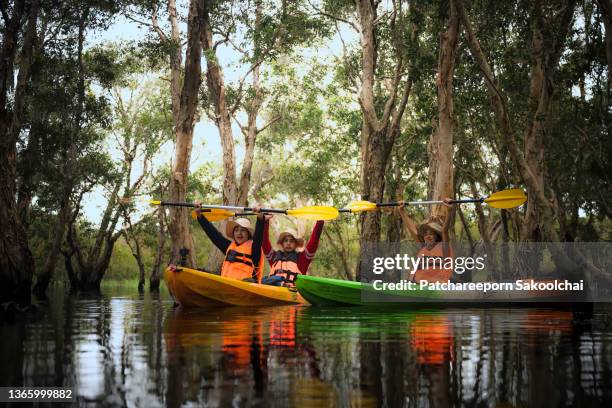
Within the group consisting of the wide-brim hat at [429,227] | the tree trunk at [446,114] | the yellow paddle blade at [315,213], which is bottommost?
the wide-brim hat at [429,227]

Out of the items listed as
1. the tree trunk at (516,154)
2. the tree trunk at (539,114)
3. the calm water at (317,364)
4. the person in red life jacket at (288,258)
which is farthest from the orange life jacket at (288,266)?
the tree trunk at (539,114)

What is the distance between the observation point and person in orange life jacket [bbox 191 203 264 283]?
12000 millimetres

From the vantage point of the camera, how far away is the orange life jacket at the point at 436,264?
11750 mm

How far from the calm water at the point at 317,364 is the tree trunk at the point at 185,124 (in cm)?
972

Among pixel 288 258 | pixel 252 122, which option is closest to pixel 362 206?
pixel 288 258

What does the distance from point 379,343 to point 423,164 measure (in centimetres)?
2236

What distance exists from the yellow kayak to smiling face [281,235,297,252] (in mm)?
652

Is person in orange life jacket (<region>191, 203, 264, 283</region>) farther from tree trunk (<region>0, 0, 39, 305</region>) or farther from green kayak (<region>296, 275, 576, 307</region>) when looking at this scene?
tree trunk (<region>0, 0, 39, 305</region>)

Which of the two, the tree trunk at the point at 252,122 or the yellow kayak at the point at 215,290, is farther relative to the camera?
the tree trunk at the point at 252,122

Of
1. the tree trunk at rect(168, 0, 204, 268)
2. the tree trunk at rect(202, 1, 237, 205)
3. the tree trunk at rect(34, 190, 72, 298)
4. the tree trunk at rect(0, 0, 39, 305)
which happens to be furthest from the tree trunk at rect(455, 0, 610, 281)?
the tree trunk at rect(34, 190, 72, 298)

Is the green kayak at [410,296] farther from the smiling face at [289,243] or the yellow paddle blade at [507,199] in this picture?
the yellow paddle blade at [507,199]

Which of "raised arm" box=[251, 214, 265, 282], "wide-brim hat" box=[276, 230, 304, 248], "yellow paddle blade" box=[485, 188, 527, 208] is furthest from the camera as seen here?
"yellow paddle blade" box=[485, 188, 527, 208]

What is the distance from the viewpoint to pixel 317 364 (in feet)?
14.8

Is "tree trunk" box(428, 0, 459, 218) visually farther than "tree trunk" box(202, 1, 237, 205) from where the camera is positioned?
No
